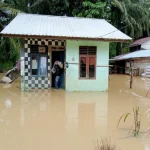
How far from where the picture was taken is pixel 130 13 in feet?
92.2

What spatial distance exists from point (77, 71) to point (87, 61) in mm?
682

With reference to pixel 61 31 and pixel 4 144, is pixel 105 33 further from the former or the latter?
pixel 4 144

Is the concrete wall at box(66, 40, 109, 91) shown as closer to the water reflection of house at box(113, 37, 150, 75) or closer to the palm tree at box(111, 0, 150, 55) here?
the water reflection of house at box(113, 37, 150, 75)

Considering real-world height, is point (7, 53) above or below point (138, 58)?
above

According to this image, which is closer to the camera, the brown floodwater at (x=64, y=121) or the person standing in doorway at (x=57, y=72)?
the brown floodwater at (x=64, y=121)

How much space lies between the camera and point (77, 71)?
13.0 meters

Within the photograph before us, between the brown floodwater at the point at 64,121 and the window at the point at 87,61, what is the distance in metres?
1.51

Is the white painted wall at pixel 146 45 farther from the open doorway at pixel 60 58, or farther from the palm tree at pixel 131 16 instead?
the open doorway at pixel 60 58

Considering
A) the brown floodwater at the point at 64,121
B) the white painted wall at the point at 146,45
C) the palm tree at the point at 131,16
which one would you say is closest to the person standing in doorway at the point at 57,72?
the brown floodwater at the point at 64,121

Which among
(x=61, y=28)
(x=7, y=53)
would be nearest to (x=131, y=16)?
(x=7, y=53)

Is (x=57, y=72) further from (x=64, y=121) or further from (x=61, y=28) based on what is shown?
(x=64, y=121)

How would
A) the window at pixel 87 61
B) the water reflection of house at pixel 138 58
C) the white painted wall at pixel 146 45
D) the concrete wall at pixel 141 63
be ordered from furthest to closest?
the white painted wall at pixel 146 45 → the water reflection of house at pixel 138 58 → the concrete wall at pixel 141 63 → the window at pixel 87 61

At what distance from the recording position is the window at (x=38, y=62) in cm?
1319

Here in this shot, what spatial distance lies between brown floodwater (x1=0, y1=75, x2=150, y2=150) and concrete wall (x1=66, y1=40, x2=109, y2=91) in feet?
3.86
